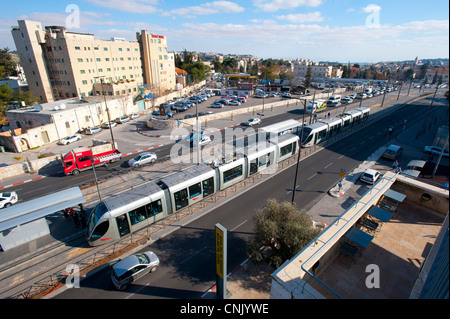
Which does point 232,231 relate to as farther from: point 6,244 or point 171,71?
point 171,71

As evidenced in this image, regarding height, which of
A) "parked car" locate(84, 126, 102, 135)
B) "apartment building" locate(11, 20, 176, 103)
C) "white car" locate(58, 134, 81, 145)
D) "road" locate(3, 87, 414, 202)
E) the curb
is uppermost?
"apartment building" locate(11, 20, 176, 103)

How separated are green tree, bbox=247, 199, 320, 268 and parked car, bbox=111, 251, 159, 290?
5.81 meters

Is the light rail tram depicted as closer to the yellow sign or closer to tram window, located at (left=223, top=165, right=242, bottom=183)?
tram window, located at (left=223, top=165, right=242, bottom=183)

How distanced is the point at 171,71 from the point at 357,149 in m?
63.7

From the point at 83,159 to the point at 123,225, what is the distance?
558 inches

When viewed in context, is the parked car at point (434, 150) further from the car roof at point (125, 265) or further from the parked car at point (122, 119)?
the parked car at point (122, 119)

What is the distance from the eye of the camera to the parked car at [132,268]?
12371mm

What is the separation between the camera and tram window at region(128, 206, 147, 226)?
50.5 ft

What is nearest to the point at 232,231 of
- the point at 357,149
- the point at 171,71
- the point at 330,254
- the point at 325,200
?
the point at 330,254

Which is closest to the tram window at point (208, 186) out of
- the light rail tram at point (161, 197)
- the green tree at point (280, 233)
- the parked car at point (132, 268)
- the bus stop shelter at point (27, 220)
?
the light rail tram at point (161, 197)

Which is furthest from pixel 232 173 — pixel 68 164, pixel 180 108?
pixel 180 108

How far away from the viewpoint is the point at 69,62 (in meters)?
49.9

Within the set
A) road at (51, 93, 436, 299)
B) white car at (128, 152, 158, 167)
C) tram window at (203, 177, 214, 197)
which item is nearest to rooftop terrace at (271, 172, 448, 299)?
road at (51, 93, 436, 299)

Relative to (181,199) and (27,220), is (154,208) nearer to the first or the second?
(181,199)
